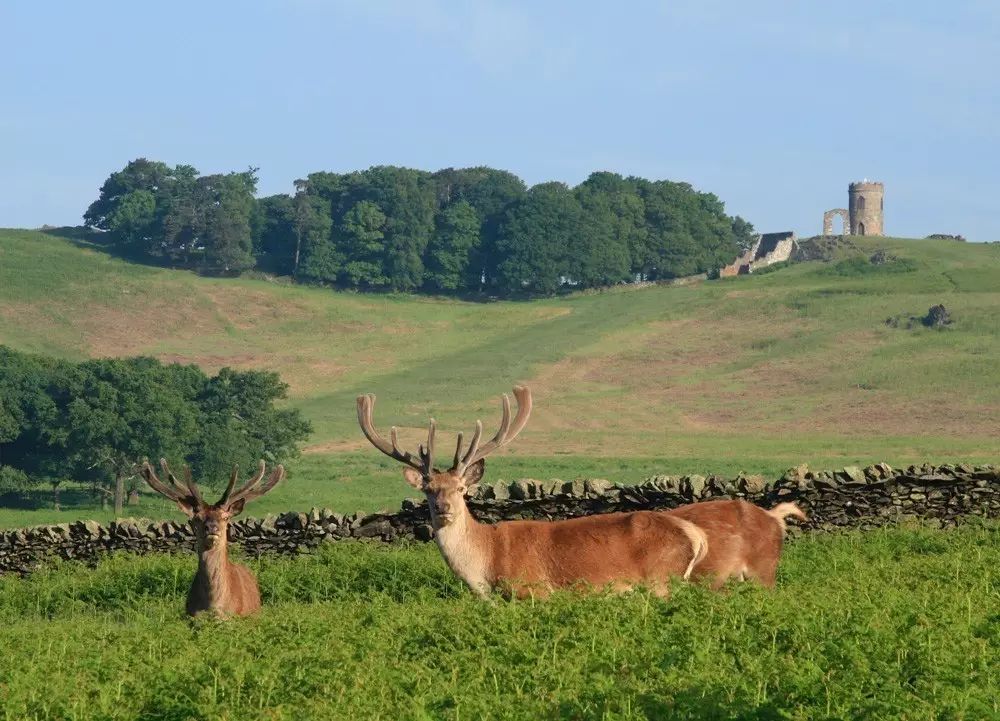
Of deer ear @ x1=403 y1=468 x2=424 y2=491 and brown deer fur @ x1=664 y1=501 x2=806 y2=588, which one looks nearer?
brown deer fur @ x1=664 y1=501 x2=806 y2=588

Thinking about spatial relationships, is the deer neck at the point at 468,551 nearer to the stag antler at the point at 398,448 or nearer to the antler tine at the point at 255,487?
the stag antler at the point at 398,448

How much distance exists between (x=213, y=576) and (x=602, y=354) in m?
76.0

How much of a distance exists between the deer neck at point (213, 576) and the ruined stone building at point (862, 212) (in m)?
137

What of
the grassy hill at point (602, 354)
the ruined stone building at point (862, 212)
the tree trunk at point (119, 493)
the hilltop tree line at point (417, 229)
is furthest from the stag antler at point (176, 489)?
the ruined stone building at point (862, 212)

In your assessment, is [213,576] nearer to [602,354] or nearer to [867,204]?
[602,354]

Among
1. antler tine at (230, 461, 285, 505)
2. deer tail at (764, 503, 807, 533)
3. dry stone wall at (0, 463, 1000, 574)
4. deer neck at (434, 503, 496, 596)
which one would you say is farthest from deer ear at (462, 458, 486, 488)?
dry stone wall at (0, 463, 1000, 574)

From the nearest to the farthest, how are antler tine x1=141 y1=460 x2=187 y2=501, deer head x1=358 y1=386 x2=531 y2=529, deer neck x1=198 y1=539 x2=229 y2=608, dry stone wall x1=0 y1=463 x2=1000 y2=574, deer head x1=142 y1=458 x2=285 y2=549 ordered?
deer head x1=358 y1=386 x2=531 y2=529, deer neck x1=198 y1=539 x2=229 y2=608, deer head x1=142 y1=458 x2=285 y2=549, antler tine x1=141 y1=460 x2=187 y2=501, dry stone wall x1=0 y1=463 x2=1000 y2=574

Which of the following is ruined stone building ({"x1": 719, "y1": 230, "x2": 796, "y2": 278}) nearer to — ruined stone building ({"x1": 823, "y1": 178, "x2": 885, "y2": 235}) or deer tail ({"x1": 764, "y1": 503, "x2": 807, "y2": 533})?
ruined stone building ({"x1": 823, "y1": 178, "x2": 885, "y2": 235})

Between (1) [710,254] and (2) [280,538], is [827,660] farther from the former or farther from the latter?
(1) [710,254]

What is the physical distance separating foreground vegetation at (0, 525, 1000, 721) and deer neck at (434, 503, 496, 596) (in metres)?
0.17

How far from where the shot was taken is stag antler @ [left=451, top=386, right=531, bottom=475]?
14062 millimetres

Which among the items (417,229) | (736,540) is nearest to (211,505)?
(736,540)

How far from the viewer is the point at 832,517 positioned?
59.3ft

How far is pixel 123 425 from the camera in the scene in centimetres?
5291
